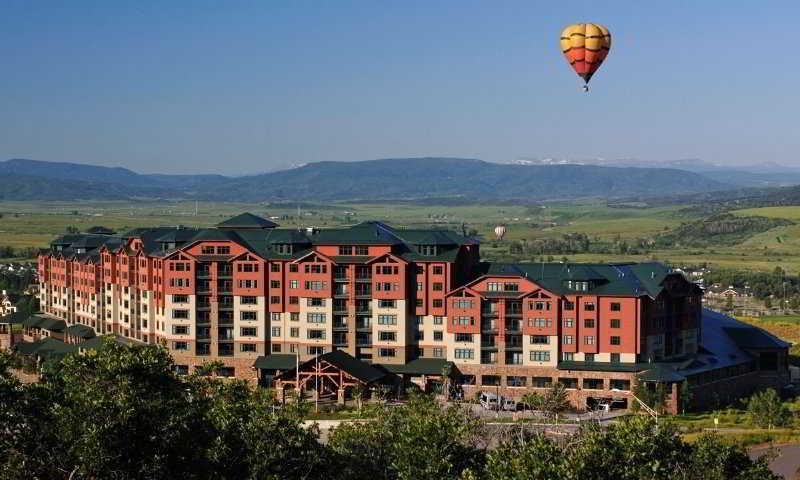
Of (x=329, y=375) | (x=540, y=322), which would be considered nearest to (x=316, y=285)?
(x=329, y=375)

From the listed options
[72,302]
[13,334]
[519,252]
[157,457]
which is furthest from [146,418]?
[519,252]

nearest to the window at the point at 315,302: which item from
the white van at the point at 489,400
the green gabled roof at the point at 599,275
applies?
the green gabled roof at the point at 599,275

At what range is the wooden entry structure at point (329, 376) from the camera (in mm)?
61688

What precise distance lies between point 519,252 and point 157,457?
128 metres

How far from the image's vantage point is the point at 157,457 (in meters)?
31.7

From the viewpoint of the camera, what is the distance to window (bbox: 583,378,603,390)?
199 ft

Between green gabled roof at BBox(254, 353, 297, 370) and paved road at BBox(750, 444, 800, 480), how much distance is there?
24205mm

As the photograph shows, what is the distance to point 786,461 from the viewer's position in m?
48.7

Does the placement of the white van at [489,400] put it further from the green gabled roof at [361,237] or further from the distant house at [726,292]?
the distant house at [726,292]

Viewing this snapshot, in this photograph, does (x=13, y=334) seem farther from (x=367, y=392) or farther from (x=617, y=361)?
(x=617, y=361)

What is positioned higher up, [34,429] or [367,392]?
[34,429]

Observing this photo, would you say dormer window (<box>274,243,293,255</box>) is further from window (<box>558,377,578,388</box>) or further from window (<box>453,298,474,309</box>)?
window (<box>558,377,578,388</box>)

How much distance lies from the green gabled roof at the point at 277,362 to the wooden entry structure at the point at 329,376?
3.56 ft

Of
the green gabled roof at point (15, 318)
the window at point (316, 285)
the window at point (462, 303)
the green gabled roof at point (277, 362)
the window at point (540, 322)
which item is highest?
the window at point (316, 285)
